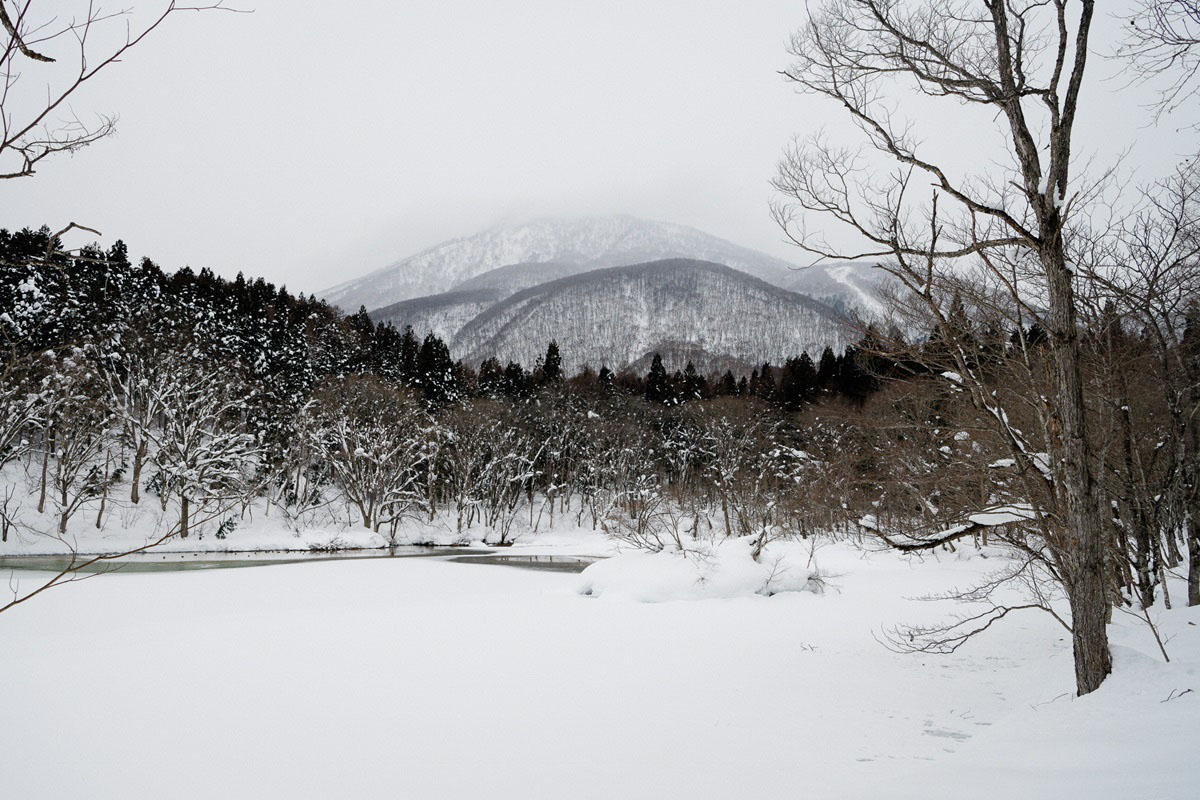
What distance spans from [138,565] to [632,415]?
37.2 meters

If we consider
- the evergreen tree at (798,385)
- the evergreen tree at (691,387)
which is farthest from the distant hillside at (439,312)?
the evergreen tree at (798,385)

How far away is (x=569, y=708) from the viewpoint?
7.47 m

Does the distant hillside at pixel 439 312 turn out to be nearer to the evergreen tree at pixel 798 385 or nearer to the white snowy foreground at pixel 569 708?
the evergreen tree at pixel 798 385

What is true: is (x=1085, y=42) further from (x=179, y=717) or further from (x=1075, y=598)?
(x=179, y=717)

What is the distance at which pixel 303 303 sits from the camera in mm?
57438

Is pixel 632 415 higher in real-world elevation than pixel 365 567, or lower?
higher

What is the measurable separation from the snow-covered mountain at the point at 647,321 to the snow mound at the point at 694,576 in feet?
312

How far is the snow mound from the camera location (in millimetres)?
16688

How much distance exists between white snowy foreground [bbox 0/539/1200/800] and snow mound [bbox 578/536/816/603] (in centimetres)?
251

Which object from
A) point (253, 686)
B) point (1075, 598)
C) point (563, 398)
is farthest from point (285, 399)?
point (1075, 598)

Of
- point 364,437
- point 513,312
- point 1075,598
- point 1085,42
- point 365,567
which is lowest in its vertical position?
point 365,567

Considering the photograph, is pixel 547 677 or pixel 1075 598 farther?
pixel 547 677

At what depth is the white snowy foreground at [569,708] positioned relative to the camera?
5.07 metres

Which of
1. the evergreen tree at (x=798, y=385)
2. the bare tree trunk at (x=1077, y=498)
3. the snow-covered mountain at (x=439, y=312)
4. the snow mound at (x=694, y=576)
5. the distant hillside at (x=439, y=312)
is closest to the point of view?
the bare tree trunk at (x=1077, y=498)
